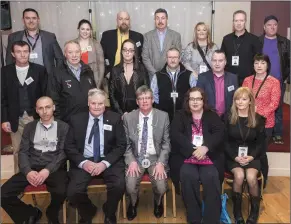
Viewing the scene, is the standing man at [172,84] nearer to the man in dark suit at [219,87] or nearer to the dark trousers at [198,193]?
the man in dark suit at [219,87]

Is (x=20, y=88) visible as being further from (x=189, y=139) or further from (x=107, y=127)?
(x=189, y=139)

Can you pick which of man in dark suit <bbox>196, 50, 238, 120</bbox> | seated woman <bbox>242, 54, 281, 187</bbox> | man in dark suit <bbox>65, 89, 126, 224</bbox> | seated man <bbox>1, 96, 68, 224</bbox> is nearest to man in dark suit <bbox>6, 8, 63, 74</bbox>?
seated man <bbox>1, 96, 68, 224</bbox>

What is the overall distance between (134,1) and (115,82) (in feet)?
7.94

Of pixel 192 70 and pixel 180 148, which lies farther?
pixel 192 70

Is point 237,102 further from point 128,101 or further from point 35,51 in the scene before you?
point 35,51

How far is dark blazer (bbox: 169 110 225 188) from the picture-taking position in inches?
137

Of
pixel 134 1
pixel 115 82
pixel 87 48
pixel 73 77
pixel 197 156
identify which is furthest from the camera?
pixel 134 1

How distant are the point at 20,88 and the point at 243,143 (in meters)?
2.32

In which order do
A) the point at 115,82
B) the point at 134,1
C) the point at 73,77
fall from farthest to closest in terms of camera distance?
the point at 134,1 → the point at 115,82 → the point at 73,77

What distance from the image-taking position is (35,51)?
4.32 meters

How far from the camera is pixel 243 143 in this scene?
3.64 metres

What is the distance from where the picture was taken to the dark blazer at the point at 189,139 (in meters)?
3.49

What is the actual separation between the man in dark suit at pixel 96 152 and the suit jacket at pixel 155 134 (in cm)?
9

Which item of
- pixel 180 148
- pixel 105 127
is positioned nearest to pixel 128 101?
pixel 105 127
